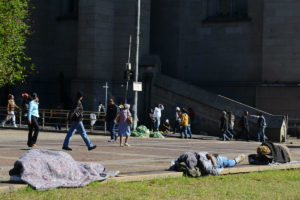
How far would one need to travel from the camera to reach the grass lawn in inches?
354

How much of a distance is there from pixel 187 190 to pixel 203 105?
24.2 metres

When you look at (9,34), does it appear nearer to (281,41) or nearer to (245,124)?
(245,124)

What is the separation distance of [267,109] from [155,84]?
6.65 metres

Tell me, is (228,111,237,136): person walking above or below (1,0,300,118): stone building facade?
below

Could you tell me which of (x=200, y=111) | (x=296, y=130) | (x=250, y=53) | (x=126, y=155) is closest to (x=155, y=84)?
(x=200, y=111)

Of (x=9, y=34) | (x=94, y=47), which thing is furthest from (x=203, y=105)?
(x=9, y=34)

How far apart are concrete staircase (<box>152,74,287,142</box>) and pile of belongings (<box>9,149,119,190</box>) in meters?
22.2

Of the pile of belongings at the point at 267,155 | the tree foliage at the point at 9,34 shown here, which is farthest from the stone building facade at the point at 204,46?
the pile of belongings at the point at 267,155

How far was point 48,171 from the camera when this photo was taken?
9.62 meters

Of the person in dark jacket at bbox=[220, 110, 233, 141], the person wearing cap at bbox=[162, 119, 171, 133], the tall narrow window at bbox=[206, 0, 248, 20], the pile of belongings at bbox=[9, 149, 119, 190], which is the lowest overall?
the person wearing cap at bbox=[162, 119, 171, 133]

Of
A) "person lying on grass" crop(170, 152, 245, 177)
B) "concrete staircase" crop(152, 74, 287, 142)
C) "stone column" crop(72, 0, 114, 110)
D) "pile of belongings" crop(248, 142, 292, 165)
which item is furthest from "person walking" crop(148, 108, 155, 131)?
"person lying on grass" crop(170, 152, 245, 177)

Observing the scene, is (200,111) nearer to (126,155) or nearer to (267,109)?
(267,109)

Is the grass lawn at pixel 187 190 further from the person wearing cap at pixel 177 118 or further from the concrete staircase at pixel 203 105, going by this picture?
the person wearing cap at pixel 177 118

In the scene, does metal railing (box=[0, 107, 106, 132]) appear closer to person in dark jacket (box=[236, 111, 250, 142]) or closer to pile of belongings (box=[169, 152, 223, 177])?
person in dark jacket (box=[236, 111, 250, 142])
